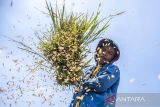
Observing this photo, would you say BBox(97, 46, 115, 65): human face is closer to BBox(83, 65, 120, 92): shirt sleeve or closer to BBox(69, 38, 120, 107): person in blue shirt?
BBox(69, 38, 120, 107): person in blue shirt

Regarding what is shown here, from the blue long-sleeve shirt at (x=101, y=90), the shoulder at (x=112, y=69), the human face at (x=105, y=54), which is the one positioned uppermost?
the human face at (x=105, y=54)

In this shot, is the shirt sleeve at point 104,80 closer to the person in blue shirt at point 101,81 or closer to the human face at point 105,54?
the person in blue shirt at point 101,81

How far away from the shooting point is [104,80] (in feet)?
15.1

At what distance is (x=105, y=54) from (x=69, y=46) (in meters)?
0.45

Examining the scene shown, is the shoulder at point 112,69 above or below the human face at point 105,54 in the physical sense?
below

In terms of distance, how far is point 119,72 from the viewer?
192 inches

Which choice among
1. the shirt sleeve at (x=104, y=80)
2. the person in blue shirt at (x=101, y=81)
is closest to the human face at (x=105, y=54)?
the person in blue shirt at (x=101, y=81)

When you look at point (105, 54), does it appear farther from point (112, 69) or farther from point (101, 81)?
point (101, 81)

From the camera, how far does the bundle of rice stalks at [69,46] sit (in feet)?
15.0

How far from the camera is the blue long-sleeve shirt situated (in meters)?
4.52

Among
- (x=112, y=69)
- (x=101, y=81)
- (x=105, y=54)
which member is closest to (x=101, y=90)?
(x=101, y=81)

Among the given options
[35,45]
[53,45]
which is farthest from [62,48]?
[35,45]

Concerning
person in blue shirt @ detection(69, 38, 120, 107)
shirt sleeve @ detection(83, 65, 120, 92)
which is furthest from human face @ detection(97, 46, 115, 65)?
shirt sleeve @ detection(83, 65, 120, 92)

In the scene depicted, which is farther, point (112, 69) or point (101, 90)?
point (112, 69)
